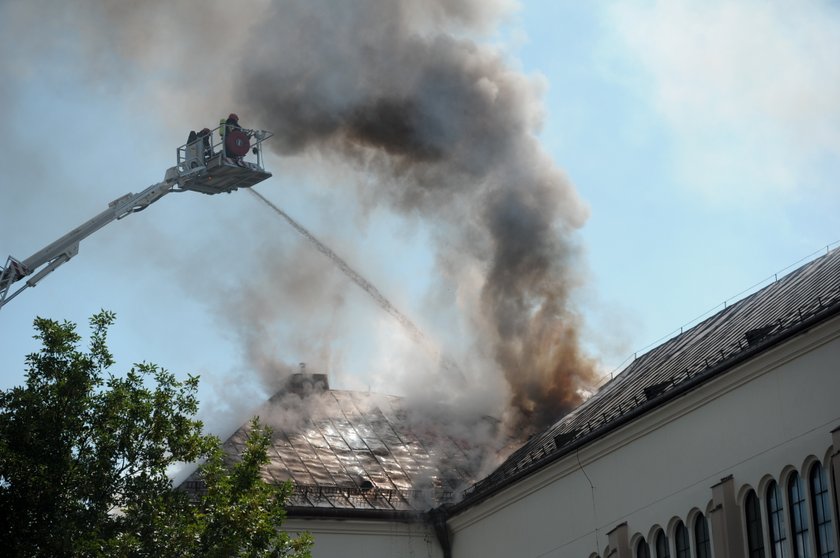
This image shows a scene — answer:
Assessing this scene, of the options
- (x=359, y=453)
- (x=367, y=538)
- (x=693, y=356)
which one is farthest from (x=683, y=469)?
(x=359, y=453)

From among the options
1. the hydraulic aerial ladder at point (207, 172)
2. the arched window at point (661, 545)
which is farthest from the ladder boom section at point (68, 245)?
the arched window at point (661, 545)

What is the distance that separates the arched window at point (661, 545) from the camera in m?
42.8

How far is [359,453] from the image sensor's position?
181 feet

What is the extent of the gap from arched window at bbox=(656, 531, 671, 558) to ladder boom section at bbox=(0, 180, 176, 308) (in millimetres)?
17045

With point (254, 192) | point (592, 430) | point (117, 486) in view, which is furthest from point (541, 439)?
point (117, 486)

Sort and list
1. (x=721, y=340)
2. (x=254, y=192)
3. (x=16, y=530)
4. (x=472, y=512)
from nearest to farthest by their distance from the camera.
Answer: (x=16, y=530) < (x=721, y=340) < (x=472, y=512) < (x=254, y=192)

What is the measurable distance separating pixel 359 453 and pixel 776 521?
63.9ft

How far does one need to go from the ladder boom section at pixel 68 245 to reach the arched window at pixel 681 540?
684 inches

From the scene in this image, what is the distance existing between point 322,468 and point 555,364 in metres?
11.7

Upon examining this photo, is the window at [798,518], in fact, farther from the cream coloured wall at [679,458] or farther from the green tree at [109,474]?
the green tree at [109,474]

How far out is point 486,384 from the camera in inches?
2394

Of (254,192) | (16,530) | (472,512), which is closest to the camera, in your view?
(16,530)

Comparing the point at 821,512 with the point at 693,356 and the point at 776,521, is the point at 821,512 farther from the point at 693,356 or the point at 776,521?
the point at 693,356

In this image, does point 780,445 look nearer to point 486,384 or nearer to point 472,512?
point 472,512
